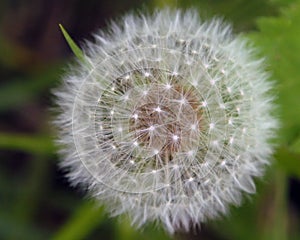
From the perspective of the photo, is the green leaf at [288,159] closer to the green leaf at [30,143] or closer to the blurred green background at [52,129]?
the blurred green background at [52,129]

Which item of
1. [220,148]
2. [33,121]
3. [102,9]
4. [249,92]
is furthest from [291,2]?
[33,121]

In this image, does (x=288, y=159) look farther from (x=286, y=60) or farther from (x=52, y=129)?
(x=52, y=129)

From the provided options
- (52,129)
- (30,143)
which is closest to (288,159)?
(30,143)

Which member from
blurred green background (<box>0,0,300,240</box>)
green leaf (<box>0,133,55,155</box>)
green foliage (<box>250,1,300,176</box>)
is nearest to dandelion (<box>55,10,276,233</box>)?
green foliage (<box>250,1,300,176</box>)

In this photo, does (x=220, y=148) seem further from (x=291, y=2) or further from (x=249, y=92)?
(x=291, y=2)

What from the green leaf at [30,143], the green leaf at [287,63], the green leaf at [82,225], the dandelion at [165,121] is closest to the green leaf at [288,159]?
the green leaf at [287,63]

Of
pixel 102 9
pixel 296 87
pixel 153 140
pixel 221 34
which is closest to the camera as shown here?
pixel 153 140

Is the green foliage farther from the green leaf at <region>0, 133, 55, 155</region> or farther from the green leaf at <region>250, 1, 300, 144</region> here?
the green leaf at <region>0, 133, 55, 155</region>
